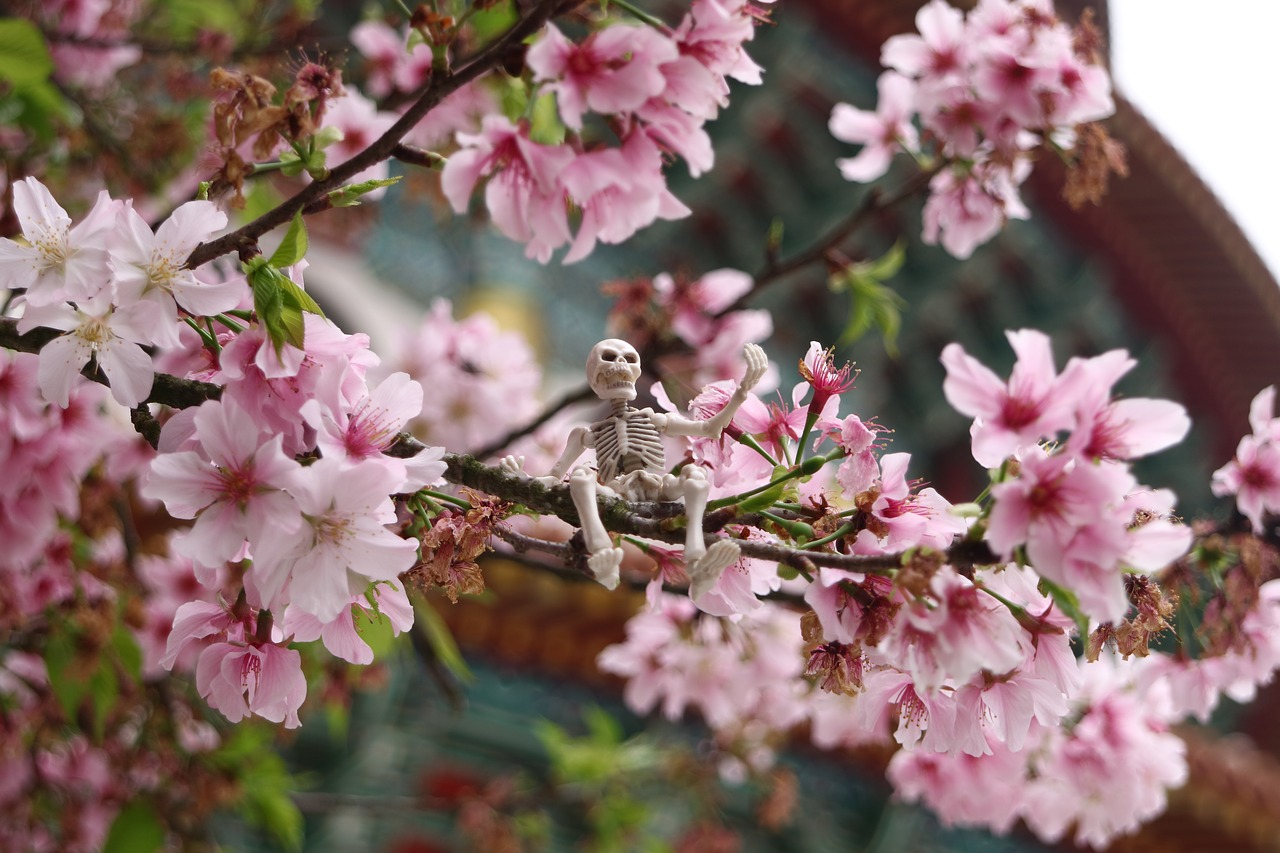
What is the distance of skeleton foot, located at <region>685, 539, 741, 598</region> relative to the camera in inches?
25.0

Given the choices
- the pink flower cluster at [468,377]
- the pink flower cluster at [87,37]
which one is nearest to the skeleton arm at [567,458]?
the pink flower cluster at [468,377]

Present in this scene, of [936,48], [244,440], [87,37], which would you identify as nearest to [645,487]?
[244,440]

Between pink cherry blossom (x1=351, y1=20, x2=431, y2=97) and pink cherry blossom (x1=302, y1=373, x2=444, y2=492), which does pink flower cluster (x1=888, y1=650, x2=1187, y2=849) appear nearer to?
pink cherry blossom (x1=302, y1=373, x2=444, y2=492)

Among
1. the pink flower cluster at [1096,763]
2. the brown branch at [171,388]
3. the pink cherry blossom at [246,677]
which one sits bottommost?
the pink flower cluster at [1096,763]

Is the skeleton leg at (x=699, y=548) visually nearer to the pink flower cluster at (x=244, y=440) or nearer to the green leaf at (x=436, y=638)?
the pink flower cluster at (x=244, y=440)

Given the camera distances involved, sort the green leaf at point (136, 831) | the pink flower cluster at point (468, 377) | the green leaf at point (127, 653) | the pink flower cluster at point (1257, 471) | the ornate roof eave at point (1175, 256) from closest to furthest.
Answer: the pink flower cluster at point (1257, 471) → the green leaf at point (127, 653) → the green leaf at point (136, 831) → the pink flower cluster at point (468, 377) → the ornate roof eave at point (1175, 256)

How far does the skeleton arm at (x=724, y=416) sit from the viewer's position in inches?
29.0

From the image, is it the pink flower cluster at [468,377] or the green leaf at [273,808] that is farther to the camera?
the pink flower cluster at [468,377]

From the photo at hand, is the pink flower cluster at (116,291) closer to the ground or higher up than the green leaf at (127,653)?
higher up

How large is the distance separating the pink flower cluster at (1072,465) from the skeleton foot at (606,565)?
228 millimetres

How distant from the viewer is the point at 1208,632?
1.08 m

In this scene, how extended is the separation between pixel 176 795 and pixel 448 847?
3.38 feet

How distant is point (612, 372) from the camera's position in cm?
81

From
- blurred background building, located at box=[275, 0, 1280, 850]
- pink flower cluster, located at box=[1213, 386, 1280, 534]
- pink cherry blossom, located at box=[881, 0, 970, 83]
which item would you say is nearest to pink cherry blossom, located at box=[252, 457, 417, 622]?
pink flower cluster, located at box=[1213, 386, 1280, 534]
